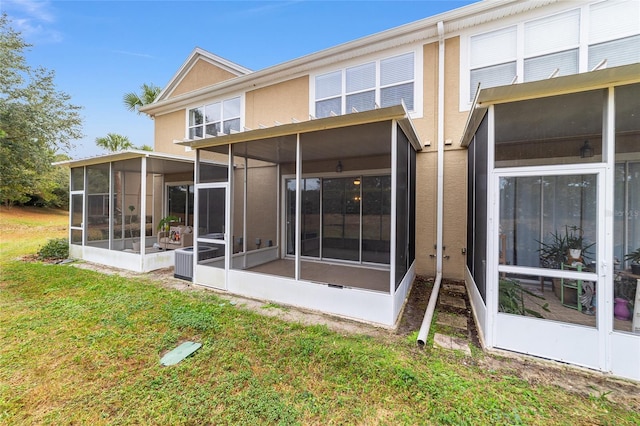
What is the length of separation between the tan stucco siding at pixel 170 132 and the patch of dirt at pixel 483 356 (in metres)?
6.39

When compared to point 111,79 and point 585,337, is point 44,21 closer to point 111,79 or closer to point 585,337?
point 111,79

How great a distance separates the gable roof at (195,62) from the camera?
9469 millimetres

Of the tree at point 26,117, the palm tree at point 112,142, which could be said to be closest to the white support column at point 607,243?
the tree at point 26,117

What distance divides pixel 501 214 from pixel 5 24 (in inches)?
671

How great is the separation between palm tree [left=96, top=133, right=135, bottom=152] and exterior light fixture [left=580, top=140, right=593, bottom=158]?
22.5 m

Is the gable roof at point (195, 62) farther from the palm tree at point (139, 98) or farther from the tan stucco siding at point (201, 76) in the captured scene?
the palm tree at point (139, 98)

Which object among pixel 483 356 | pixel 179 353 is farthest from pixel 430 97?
pixel 179 353

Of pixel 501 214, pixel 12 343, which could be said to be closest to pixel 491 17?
pixel 501 214

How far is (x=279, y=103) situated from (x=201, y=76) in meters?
4.65

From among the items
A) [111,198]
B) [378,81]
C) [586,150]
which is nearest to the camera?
[586,150]

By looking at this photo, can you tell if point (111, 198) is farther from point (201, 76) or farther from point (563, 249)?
point (563, 249)

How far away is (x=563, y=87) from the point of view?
279 centimetres

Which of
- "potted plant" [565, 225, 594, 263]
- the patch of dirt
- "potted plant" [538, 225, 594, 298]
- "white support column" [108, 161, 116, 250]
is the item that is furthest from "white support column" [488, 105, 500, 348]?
"white support column" [108, 161, 116, 250]

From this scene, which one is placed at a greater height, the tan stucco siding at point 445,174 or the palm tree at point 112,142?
A: the palm tree at point 112,142
